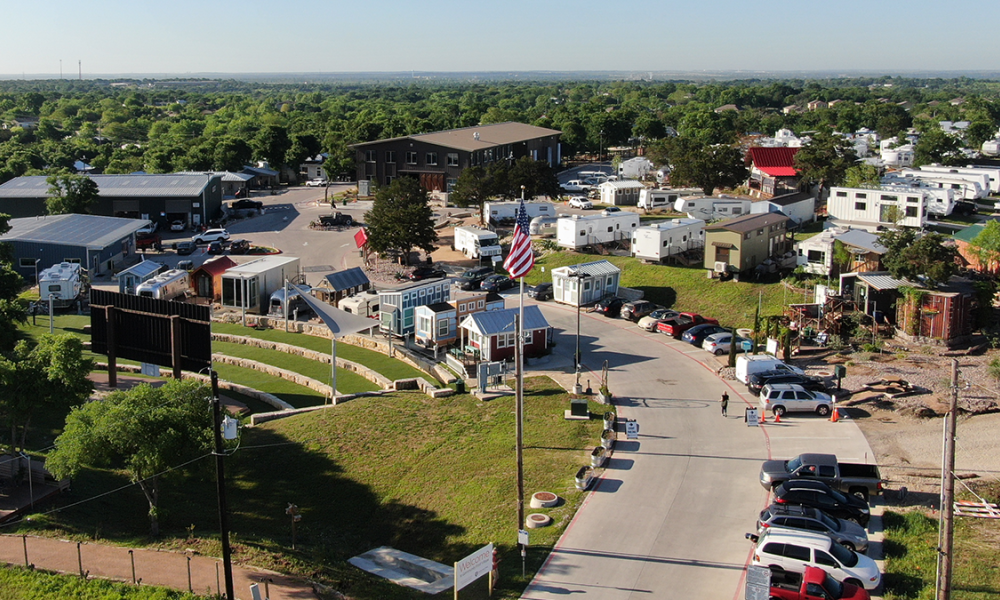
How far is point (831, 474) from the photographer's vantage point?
22859mm

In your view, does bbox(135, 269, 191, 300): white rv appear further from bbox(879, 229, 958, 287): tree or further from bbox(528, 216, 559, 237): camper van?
bbox(879, 229, 958, 287): tree

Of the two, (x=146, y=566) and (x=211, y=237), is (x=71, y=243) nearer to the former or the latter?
(x=211, y=237)

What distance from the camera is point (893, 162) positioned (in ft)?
301

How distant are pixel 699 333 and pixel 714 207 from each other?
77.5 ft

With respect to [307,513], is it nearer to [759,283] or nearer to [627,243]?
[759,283]

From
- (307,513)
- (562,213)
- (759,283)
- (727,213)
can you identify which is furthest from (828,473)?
(562,213)

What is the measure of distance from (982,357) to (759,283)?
1274cm

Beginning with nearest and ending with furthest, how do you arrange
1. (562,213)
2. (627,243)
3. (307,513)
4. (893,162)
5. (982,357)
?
(307,513) < (982,357) < (627,243) < (562,213) < (893,162)

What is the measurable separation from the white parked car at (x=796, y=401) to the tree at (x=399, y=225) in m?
30.2

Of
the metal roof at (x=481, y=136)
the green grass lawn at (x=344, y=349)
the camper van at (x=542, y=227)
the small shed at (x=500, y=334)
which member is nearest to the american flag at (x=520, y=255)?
the small shed at (x=500, y=334)

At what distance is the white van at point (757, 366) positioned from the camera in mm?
32500

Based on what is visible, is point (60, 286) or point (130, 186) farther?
point (130, 186)

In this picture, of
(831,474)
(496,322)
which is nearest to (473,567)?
(831,474)

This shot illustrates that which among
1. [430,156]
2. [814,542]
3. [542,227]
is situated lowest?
[814,542]
